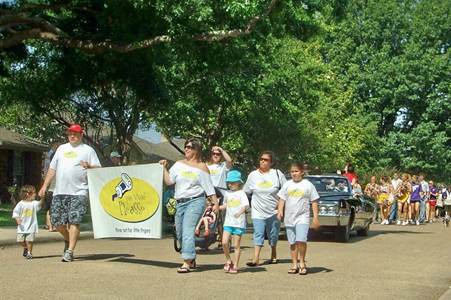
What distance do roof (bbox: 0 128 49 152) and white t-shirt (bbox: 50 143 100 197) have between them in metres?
16.5

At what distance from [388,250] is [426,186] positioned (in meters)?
15.6

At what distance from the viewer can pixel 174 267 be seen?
1043 cm

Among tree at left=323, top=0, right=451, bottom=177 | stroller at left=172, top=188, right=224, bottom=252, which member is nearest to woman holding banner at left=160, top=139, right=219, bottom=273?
stroller at left=172, top=188, right=224, bottom=252

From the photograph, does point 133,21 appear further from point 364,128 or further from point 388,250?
point 364,128

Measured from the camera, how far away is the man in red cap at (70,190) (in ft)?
35.3

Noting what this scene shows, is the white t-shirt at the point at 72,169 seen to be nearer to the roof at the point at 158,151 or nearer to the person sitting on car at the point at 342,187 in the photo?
the person sitting on car at the point at 342,187

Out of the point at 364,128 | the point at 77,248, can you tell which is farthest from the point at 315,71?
the point at 77,248

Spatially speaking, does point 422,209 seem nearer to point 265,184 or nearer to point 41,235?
point 41,235

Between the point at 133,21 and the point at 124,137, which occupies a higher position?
the point at 133,21

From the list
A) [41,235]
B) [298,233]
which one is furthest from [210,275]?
[41,235]

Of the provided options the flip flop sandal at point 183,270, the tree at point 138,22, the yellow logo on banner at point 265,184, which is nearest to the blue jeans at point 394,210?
the tree at point 138,22

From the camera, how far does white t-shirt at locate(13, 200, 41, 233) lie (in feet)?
37.5

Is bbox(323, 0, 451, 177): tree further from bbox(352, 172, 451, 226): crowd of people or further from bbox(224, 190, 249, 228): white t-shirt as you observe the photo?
bbox(224, 190, 249, 228): white t-shirt

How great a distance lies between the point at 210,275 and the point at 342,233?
7.07 m
